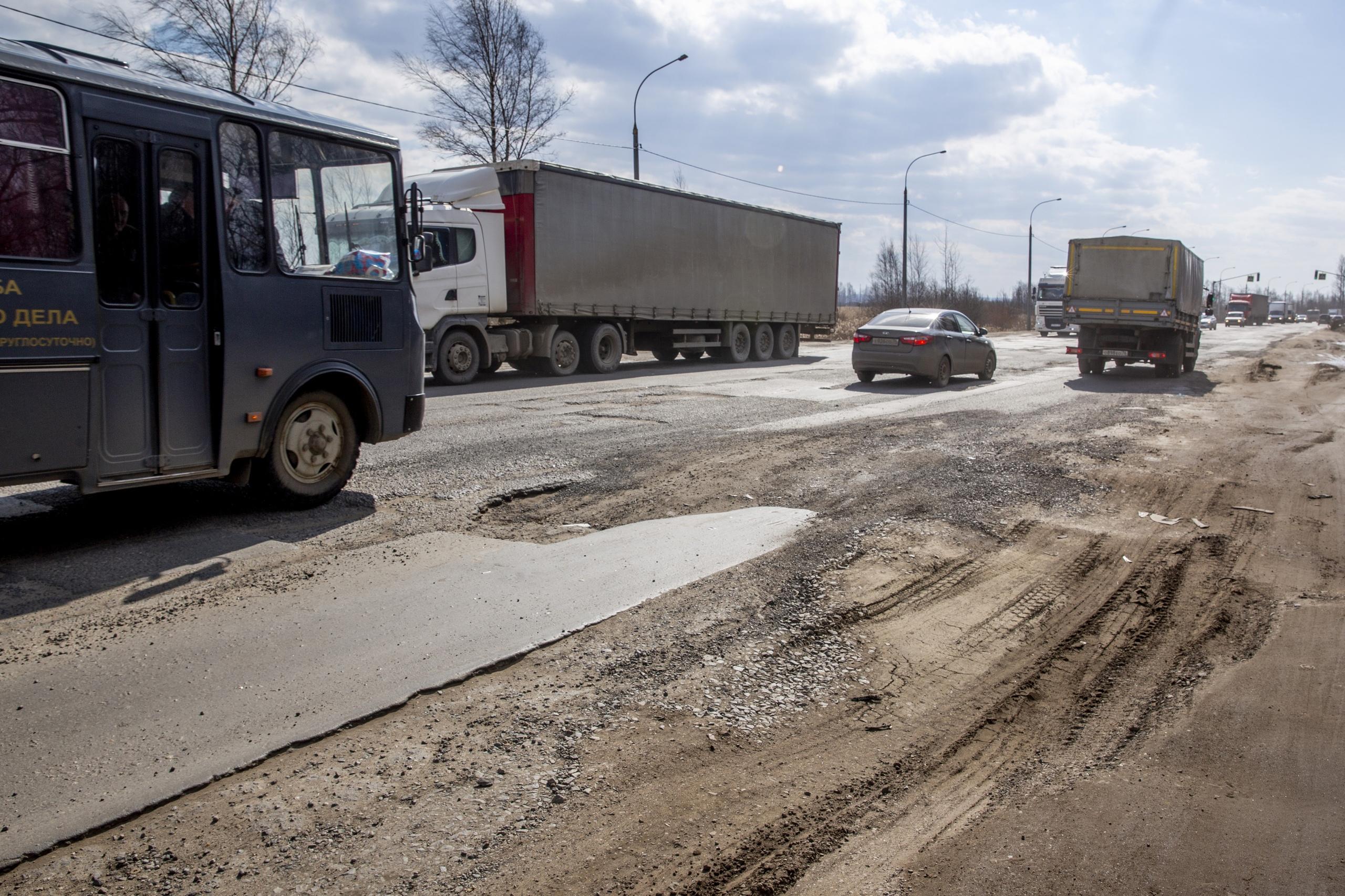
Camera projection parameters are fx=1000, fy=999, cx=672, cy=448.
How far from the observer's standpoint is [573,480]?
812 cm

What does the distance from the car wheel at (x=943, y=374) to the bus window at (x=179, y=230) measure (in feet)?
46.1

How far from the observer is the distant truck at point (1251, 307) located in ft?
289

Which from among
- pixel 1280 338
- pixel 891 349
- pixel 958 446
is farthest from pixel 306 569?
pixel 1280 338

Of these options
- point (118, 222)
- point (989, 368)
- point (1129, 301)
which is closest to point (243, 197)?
point (118, 222)

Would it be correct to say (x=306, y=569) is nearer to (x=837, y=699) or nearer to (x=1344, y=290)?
(x=837, y=699)

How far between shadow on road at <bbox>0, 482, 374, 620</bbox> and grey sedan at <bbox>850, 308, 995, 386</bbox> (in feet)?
40.5

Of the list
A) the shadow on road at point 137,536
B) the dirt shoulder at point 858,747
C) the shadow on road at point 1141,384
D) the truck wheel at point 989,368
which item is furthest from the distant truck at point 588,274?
the dirt shoulder at point 858,747

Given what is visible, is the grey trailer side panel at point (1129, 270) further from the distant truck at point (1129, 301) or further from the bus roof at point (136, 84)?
the bus roof at point (136, 84)

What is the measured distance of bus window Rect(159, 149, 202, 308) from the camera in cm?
593

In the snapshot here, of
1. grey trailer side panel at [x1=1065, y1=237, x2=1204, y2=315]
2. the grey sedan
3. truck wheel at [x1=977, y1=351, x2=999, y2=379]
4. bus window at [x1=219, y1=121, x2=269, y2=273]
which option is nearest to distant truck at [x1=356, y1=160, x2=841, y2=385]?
the grey sedan

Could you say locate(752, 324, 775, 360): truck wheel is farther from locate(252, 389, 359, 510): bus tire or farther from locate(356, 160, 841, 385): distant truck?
locate(252, 389, 359, 510): bus tire

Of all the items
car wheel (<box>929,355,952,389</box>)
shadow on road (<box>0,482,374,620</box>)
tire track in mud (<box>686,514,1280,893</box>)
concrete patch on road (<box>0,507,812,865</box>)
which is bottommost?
tire track in mud (<box>686,514,1280,893</box>)

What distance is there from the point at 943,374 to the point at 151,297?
48.2ft

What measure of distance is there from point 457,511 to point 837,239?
24594 mm
